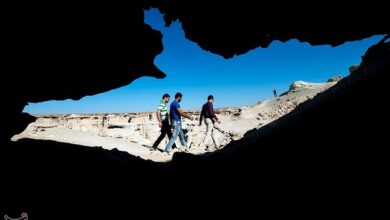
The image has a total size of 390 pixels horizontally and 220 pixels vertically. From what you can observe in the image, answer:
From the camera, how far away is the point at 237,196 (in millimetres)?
3379

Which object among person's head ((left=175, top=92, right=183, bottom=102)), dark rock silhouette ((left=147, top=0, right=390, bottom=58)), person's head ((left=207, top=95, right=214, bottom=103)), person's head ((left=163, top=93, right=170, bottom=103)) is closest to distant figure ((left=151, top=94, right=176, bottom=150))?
person's head ((left=163, top=93, right=170, bottom=103))

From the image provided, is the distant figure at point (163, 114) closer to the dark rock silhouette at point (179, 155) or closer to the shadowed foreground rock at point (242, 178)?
the dark rock silhouette at point (179, 155)

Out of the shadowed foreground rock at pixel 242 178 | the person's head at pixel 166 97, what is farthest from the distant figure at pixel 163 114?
the shadowed foreground rock at pixel 242 178

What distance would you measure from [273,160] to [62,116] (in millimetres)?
24206

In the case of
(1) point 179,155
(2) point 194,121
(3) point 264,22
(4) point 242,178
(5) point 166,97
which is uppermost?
(2) point 194,121

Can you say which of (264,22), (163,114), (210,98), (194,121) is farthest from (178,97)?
(194,121)

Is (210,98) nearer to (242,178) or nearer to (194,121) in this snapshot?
(242,178)

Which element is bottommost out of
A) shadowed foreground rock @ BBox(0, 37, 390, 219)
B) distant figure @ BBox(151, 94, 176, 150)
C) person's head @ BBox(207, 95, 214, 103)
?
shadowed foreground rock @ BBox(0, 37, 390, 219)

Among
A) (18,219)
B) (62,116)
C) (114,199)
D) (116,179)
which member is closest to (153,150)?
(116,179)

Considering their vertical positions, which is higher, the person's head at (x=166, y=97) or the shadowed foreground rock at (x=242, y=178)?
the person's head at (x=166, y=97)

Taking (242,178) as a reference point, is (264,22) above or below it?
above

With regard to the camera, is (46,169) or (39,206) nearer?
(39,206)

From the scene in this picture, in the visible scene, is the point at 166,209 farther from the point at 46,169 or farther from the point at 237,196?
the point at 46,169

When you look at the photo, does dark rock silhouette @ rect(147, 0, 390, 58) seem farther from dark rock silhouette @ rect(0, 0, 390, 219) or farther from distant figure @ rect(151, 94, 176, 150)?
distant figure @ rect(151, 94, 176, 150)
